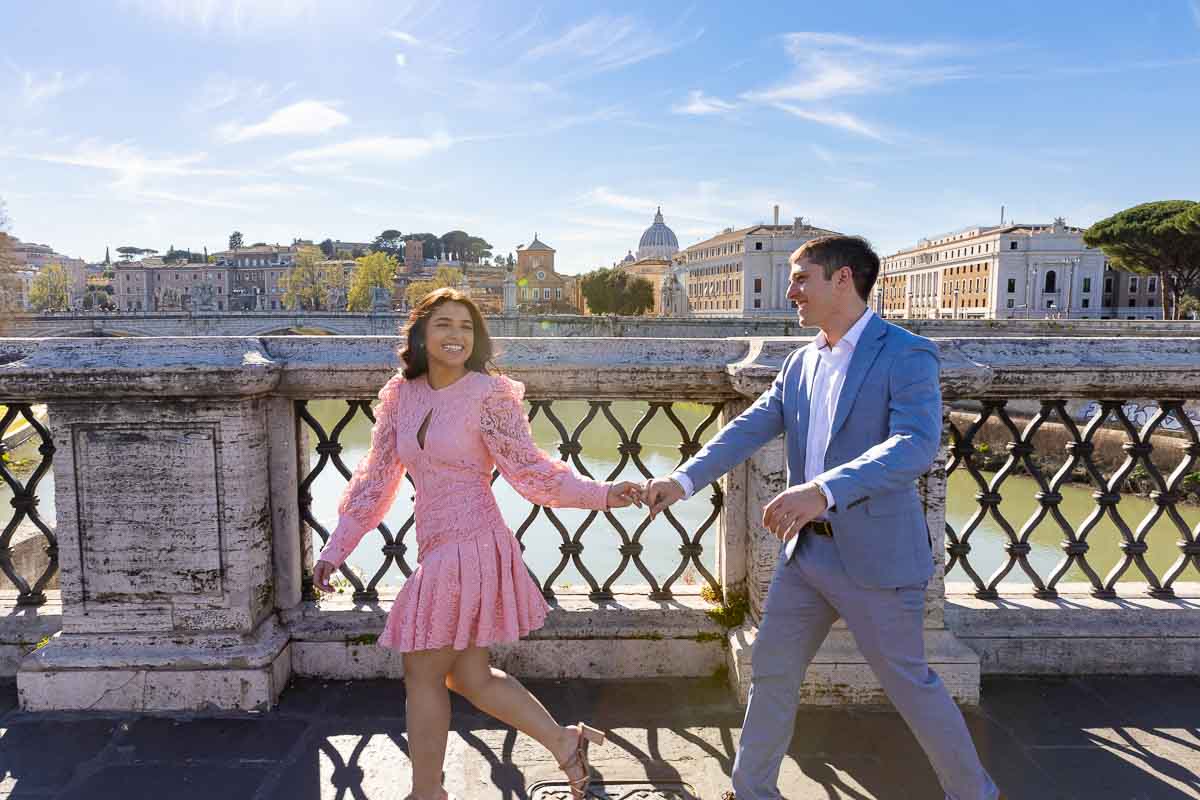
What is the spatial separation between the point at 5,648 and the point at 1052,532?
13.9 metres

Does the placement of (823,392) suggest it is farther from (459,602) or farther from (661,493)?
(459,602)

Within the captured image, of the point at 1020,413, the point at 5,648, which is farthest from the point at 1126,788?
the point at 1020,413

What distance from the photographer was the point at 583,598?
116 inches

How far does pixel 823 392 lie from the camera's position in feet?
6.06

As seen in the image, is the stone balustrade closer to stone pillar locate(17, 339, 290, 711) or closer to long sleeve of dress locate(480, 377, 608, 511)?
stone pillar locate(17, 339, 290, 711)

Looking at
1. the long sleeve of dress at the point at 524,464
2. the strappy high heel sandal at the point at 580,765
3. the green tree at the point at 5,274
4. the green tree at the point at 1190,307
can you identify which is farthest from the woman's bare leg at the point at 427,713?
the green tree at the point at 1190,307

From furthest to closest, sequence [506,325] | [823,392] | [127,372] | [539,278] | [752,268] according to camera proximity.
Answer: [539,278]
[752,268]
[506,325]
[127,372]
[823,392]

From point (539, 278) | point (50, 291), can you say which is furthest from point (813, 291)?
point (539, 278)

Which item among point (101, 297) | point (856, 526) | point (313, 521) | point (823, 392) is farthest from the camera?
point (101, 297)

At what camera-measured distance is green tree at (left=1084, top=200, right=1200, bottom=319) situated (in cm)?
3997

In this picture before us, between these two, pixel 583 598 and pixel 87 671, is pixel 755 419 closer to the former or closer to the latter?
pixel 583 598

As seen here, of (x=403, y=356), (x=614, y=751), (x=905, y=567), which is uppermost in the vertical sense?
(x=403, y=356)

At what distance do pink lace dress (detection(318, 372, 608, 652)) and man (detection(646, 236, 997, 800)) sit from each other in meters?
0.32

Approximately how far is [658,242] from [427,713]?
123246 millimetres
